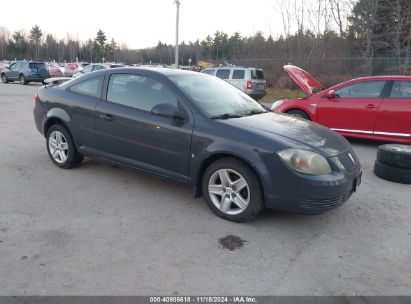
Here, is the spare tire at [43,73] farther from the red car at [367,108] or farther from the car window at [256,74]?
the red car at [367,108]

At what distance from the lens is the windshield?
4352 mm

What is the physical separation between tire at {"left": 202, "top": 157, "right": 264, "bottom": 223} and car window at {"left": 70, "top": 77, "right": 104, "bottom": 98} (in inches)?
82.6

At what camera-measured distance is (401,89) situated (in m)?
7.27

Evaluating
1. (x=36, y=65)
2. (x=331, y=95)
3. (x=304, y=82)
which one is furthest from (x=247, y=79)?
(x=36, y=65)

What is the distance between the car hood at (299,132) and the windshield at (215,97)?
223 millimetres

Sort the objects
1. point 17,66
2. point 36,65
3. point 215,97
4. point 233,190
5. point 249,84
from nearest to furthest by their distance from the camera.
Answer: point 233,190
point 215,97
point 249,84
point 36,65
point 17,66

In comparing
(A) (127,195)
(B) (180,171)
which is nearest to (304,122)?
(B) (180,171)

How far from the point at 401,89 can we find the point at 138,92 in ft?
17.5

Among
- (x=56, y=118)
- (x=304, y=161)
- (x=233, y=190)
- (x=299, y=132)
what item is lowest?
(x=233, y=190)

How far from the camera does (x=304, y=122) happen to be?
4.68m

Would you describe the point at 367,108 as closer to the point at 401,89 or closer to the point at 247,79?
the point at 401,89

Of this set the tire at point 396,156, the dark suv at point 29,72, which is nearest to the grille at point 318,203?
the tire at point 396,156

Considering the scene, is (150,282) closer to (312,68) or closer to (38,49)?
(312,68)

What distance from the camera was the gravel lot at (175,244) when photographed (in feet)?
9.37
